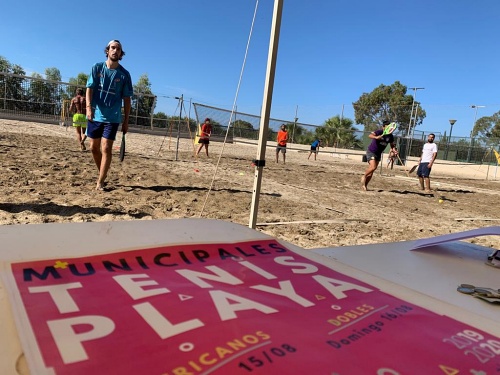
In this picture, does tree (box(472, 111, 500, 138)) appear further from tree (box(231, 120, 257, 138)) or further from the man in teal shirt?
the man in teal shirt

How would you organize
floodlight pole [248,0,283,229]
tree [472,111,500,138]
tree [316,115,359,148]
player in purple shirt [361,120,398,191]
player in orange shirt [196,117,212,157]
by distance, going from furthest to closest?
tree [472,111,500,138], tree [316,115,359,148], player in orange shirt [196,117,212,157], player in purple shirt [361,120,398,191], floodlight pole [248,0,283,229]

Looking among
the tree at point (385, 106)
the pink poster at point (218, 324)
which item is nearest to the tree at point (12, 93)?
the pink poster at point (218, 324)

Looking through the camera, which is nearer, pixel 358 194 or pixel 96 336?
pixel 96 336

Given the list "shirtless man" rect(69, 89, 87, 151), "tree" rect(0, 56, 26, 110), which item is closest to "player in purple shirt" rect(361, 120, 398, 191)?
"shirtless man" rect(69, 89, 87, 151)

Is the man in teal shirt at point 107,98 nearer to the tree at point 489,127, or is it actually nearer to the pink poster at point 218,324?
the pink poster at point 218,324

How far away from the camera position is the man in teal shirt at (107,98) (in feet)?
14.4

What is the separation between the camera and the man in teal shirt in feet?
14.4

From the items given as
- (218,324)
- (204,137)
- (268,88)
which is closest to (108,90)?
(268,88)

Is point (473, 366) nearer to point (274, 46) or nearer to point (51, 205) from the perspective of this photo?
point (274, 46)

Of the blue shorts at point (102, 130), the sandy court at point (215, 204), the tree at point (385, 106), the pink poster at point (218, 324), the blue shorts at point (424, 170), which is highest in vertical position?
the tree at point (385, 106)

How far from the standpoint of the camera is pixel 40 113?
21578mm

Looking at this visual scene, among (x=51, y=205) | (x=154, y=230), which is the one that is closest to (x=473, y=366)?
(x=154, y=230)

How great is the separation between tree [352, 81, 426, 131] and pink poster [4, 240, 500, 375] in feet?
176

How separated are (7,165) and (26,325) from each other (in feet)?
19.7
